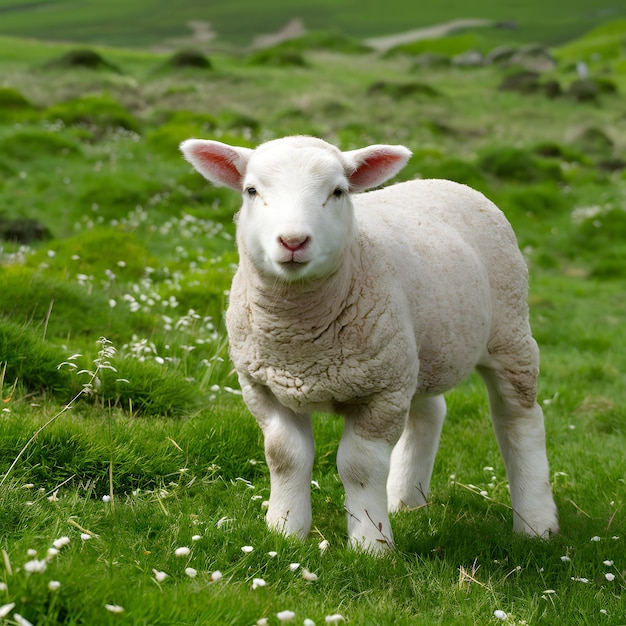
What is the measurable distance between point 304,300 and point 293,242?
518 millimetres

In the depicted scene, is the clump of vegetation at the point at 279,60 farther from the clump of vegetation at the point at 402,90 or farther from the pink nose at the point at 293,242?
the pink nose at the point at 293,242

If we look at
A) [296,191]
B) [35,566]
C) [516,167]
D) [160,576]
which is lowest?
[516,167]

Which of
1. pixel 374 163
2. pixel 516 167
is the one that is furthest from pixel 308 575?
pixel 516 167

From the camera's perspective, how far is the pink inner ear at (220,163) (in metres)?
4.15

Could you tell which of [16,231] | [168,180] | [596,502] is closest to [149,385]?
[596,502]

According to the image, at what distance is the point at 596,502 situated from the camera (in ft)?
17.6

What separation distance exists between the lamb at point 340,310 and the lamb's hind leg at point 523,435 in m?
0.19

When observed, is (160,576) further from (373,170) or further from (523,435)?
(523,435)

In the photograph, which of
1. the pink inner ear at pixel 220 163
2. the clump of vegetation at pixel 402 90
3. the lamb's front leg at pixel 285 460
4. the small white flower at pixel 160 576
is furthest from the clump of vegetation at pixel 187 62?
the small white flower at pixel 160 576

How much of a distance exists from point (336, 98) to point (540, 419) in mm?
26127

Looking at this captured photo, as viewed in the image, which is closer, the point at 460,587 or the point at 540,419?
the point at 460,587

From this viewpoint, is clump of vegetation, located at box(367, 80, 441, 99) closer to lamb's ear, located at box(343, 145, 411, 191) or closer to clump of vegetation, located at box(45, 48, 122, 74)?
clump of vegetation, located at box(45, 48, 122, 74)

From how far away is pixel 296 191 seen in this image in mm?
A: 3754

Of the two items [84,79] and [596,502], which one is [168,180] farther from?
[84,79]
